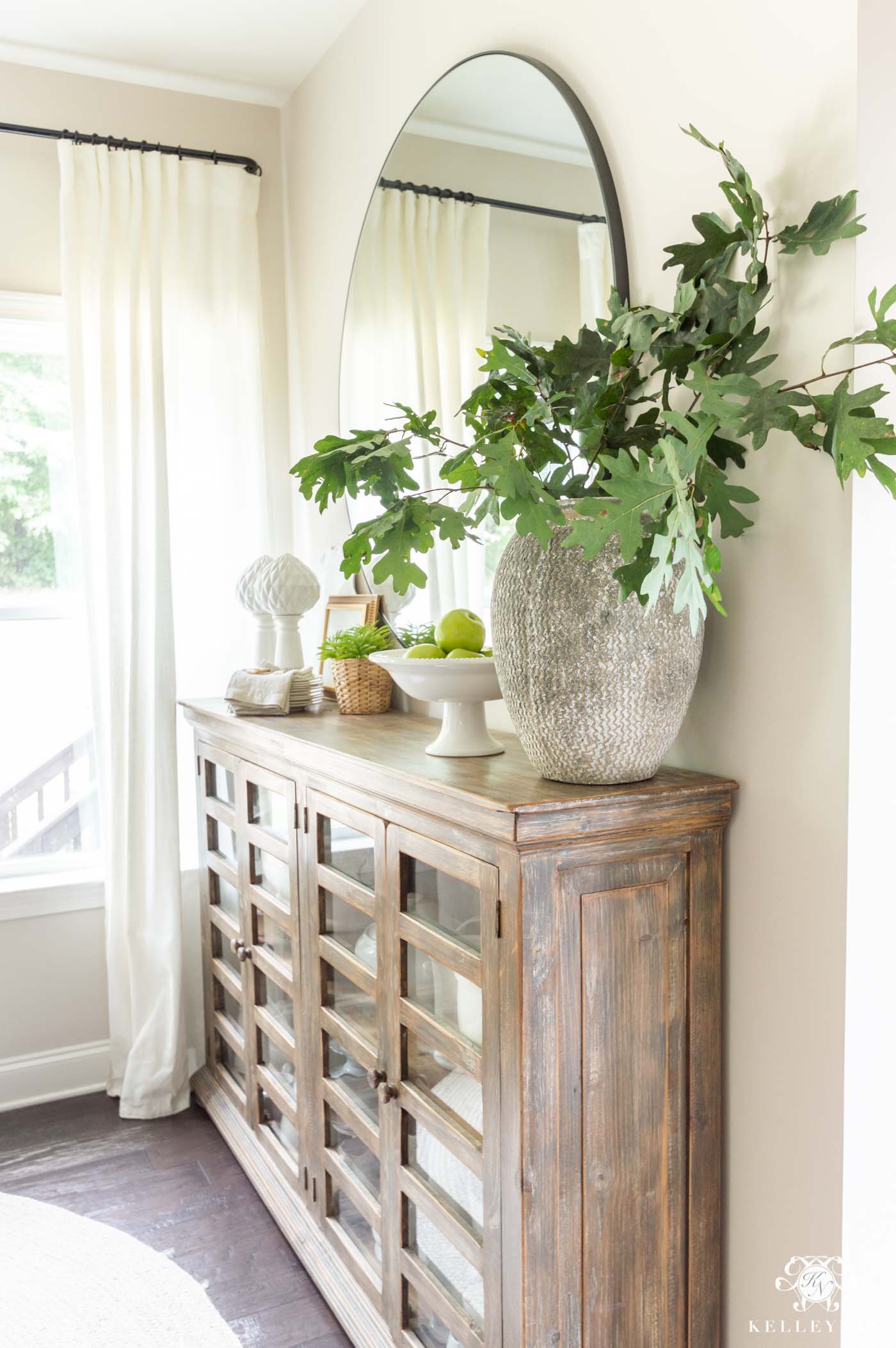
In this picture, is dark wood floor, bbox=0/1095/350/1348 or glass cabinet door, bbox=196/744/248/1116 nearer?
dark wood floor, bbox=0/1095/350/1348

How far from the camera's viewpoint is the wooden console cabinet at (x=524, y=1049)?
122 cm

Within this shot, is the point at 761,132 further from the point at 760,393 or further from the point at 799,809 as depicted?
the point at 799,809

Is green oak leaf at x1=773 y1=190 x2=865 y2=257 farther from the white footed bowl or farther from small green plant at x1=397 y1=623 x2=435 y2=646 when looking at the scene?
small green plant at x1=397 y1=623 x2=435 y2=646

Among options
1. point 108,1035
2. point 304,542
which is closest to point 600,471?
point 304,542

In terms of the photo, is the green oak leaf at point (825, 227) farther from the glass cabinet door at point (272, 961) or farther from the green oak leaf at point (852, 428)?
the glass cabinet door at point (272, 961)

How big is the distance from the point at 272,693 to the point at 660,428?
118 centimetres

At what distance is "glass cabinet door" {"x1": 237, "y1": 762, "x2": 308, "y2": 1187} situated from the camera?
1994 millimetres

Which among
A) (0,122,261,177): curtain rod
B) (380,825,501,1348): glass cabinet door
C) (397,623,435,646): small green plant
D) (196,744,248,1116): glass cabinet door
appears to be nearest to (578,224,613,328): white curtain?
(397,623,435,646): small green plant

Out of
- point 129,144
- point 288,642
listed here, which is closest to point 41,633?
point 288,642

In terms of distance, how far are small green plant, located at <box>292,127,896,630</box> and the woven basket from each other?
2.85ft

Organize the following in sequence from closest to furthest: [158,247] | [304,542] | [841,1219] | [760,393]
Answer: [760,393] < [841,1219] < [158,247] < [304,542]

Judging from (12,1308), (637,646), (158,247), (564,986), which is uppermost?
(158,247)

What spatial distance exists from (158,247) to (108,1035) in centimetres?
221

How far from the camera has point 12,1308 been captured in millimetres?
1921
